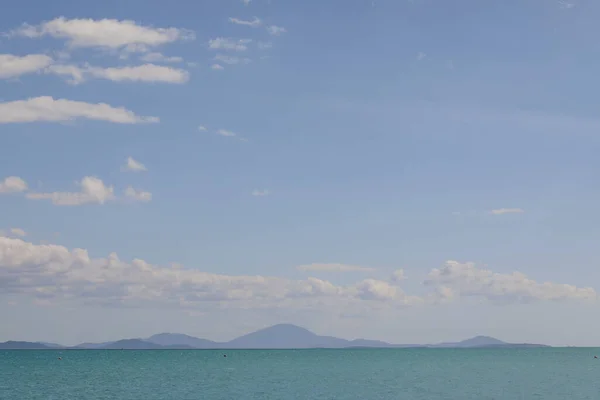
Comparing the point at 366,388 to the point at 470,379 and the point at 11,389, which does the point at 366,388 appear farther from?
the point at 11,389

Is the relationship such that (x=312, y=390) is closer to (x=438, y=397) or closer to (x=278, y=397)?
(x=278, y=397)

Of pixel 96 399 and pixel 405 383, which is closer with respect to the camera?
pixel 96 399

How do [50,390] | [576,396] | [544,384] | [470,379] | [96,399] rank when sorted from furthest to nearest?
1. [470,379]
2. [544,384]
3. [50,390]
4. [576,396]
5. [96,399]

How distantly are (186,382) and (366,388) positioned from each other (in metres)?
33.6

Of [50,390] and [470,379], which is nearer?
[50,390]

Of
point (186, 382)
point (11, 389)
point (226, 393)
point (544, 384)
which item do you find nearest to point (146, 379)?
point (186, 382)

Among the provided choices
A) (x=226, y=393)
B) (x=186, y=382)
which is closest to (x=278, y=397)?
(x=226, y=393)

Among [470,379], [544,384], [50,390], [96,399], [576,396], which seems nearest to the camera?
[96,399]

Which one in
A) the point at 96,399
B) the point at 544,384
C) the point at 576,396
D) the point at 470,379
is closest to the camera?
the point at 96,399

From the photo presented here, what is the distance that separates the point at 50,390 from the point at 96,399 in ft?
58.9

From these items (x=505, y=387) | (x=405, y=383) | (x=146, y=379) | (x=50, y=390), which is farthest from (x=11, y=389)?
(x=505, y=387)

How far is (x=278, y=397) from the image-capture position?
93.4m

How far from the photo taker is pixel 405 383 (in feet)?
386

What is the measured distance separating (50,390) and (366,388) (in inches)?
1894
